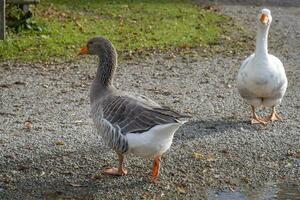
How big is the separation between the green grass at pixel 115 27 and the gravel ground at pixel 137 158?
89 cm

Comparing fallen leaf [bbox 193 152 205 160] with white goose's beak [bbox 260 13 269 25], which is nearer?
fallen leaf [bbox 193 152 205 160]

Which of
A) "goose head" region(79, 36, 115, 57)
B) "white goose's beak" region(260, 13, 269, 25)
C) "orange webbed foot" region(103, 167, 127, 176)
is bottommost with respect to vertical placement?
"orange webbed foot" region(103, 167, 127, 176)

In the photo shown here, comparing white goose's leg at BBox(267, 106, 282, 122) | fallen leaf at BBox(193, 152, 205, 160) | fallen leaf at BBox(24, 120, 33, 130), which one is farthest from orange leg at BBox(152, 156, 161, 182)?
white goose's leg at BBox(267, 106, 282, 122)

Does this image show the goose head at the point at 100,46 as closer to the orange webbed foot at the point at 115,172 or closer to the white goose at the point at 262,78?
the orange webbed foot at the point at 115,172

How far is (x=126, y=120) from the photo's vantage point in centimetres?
642

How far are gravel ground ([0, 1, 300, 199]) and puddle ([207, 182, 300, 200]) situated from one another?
3.3 inches

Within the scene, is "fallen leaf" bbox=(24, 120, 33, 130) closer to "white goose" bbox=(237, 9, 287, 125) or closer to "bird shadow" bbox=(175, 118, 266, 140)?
"bird shadow" bbox=(175, 118, 266, 140)

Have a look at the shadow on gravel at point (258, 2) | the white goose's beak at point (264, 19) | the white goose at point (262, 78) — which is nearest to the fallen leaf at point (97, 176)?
the white goose at point (262, 78)

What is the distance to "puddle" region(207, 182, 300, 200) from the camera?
6.47m

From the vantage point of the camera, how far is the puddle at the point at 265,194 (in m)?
6.47

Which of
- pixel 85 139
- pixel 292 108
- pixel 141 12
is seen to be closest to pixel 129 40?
pixel 141 12

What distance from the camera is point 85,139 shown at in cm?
788

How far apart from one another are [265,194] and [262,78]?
215 cm

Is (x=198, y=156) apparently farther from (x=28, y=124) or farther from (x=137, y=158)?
(x=28, y=124)
